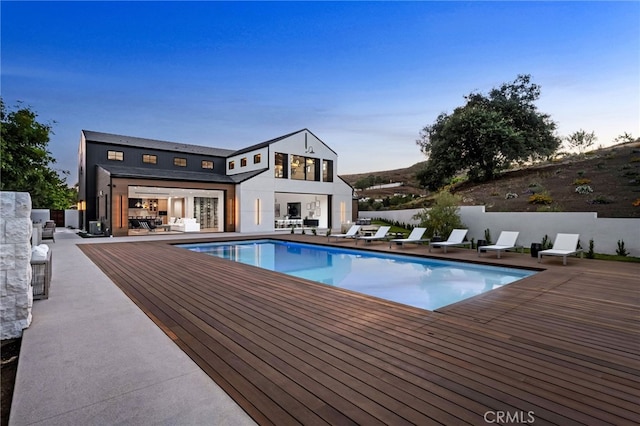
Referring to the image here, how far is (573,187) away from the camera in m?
16.8

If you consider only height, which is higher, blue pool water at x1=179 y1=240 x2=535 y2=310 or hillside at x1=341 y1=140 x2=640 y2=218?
hillside at x1=341 y1=140 x2=640 y2=218

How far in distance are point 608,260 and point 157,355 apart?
10.9 meters

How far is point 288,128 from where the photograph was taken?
2775cm

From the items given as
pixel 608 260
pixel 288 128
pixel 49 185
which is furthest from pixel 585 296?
pixel 288 128

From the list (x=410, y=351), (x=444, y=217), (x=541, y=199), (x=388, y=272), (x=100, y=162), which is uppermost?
(x=100, y=162)

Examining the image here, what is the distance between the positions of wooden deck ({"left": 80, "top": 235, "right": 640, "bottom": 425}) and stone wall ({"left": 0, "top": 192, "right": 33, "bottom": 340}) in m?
1.26

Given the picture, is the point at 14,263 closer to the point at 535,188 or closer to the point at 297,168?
the point at 297,168

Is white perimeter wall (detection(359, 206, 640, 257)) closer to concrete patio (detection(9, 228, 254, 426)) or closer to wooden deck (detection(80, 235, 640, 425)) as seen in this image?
wooden deck (detection(80, 235, 640, 425))

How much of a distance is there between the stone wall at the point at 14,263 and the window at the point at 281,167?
671 inches

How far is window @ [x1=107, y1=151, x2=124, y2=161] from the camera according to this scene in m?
20.5

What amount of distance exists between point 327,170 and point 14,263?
19.9 metres

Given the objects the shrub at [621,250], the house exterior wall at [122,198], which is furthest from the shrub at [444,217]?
the house exterior wall at [122,198]

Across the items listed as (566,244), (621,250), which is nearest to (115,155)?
(566,244)

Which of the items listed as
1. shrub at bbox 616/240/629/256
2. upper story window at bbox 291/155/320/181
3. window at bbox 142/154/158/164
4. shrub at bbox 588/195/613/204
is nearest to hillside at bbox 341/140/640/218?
shrub at bbox 588/195/613/204
